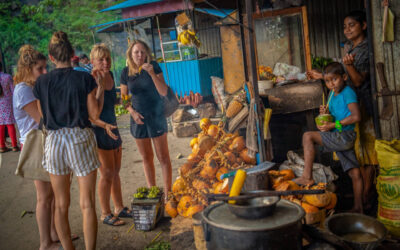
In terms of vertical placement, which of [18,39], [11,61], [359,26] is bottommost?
[359,26]

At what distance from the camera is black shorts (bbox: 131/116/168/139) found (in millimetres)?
4773

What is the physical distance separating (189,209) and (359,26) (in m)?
3.03

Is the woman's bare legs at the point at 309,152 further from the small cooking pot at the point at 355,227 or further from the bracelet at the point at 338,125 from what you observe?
the small cooking pot at the point at 355,227

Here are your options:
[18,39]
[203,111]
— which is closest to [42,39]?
[18,39]

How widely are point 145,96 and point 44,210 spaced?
6.17 ft

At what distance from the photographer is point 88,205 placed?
355 cm

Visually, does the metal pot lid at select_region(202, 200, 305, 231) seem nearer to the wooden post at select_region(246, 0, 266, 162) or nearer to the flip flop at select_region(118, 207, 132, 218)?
the wooden post at select_region(246, 0, 266, 162)

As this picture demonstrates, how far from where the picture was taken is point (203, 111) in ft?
33.0

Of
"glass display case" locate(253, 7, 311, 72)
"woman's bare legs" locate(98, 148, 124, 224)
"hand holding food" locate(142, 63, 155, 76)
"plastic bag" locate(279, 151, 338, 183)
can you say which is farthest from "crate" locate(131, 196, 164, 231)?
"glass display case" locate(253, 7, 311, 72)

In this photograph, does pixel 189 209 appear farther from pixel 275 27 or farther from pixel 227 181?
pixel 275 27

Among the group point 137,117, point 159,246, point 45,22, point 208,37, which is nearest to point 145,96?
point 137,117

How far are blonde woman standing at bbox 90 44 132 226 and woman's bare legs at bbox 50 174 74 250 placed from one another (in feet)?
2.93

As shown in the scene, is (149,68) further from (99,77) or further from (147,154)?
(147,154)

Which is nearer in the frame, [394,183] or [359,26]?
[394,183]
